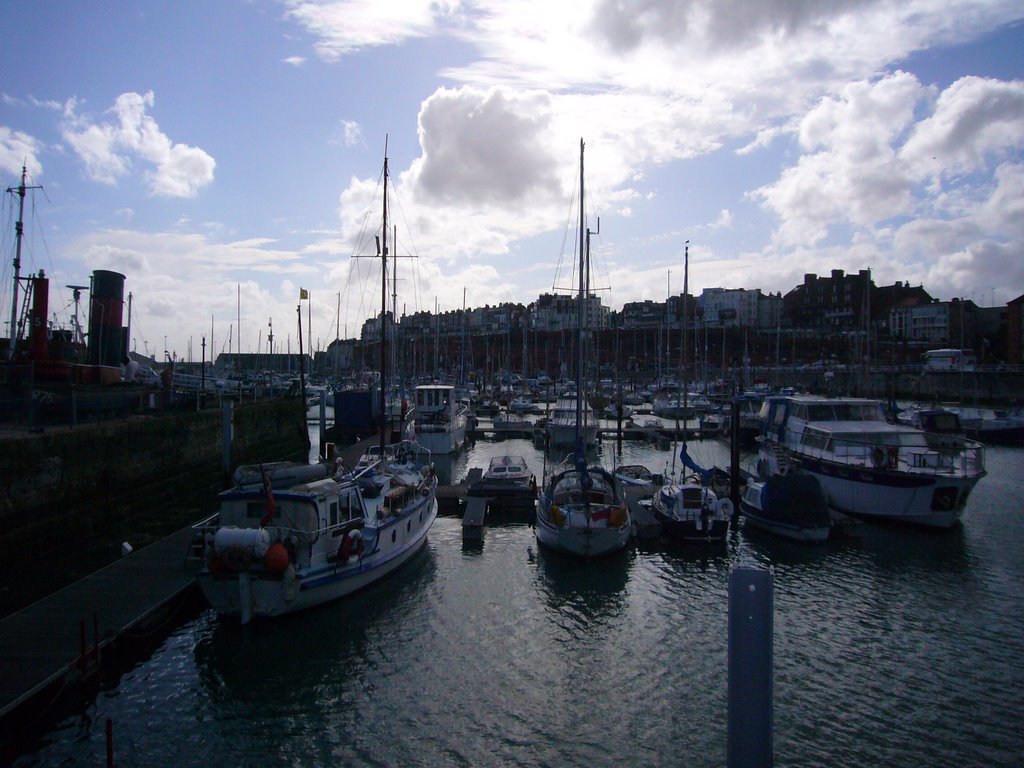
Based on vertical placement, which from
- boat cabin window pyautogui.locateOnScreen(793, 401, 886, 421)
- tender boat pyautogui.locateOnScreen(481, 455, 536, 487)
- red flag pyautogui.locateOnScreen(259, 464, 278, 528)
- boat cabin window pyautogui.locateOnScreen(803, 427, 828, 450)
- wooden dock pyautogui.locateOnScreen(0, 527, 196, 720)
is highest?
boat cabin window pyautogui.locateOnScreen(793, 401, 886, 421)

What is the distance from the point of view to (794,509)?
2366 cm

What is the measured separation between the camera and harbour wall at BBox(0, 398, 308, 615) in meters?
17.8

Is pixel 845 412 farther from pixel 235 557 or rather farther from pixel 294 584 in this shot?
pixel 235 557

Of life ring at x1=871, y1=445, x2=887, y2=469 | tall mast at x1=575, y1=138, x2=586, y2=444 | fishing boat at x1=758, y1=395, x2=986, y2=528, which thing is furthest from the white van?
tall mast at x1=575, y1=138, x2=586, y2=444

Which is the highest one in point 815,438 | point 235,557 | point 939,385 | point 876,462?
point 939,385

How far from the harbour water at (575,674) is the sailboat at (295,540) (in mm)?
762

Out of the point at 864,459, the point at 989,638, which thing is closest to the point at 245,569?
the point at 989,638

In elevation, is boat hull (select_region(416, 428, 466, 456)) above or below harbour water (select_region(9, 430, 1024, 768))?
above

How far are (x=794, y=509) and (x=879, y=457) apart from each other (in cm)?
568

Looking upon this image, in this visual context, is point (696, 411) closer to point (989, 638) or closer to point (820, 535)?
point (820, 535)

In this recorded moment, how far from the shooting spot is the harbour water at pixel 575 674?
11.4m

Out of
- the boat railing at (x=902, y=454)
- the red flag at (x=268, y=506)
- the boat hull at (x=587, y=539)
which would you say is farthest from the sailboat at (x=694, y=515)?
the red flag at (x=268, y=506)

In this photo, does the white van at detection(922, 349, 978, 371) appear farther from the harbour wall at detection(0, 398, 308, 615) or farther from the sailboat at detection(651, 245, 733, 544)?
the harbour wall at detection(0, 398, 308, 615)

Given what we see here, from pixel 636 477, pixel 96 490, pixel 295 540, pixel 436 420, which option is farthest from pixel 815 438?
pixel 96 490
